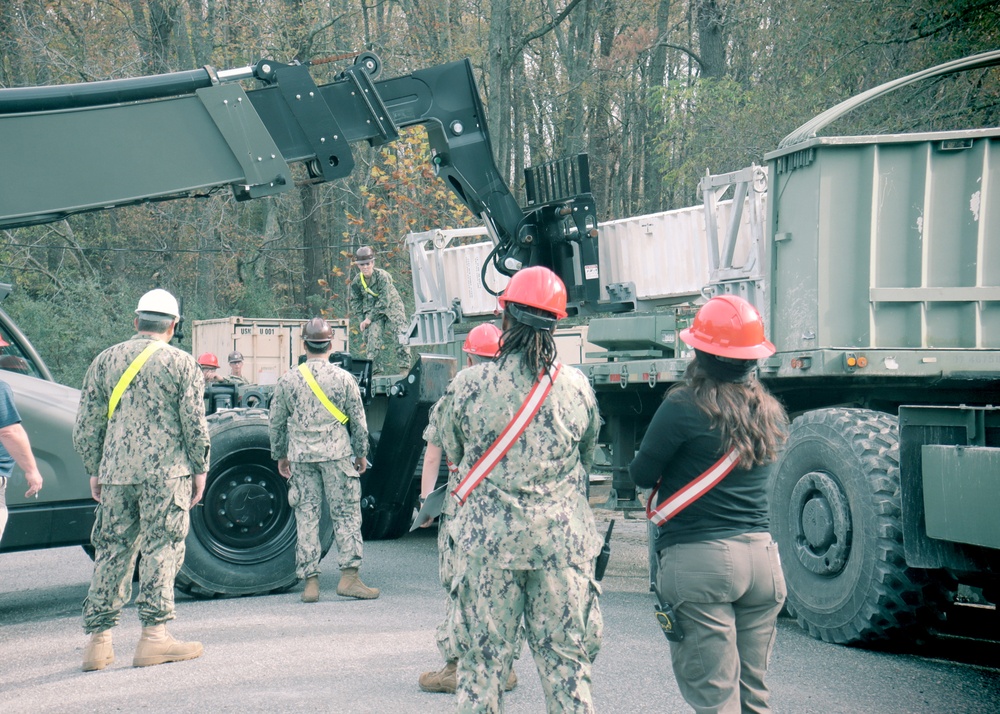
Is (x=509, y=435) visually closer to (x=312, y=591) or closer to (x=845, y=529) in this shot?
(x=845, y=529)

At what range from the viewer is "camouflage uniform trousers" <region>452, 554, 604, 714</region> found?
12.6 ft

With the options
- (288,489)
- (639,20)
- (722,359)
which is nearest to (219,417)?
(288,489)

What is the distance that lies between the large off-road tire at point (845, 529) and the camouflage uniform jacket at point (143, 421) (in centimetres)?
351

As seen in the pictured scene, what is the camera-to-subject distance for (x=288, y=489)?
27.7 ft

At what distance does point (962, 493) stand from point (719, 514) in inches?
76.2

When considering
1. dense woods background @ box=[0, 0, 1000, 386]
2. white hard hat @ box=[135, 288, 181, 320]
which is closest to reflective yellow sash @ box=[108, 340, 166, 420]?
white hard hat @ box=[135, 288, 181, 320]

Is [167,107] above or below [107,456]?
above

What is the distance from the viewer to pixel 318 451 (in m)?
8.02

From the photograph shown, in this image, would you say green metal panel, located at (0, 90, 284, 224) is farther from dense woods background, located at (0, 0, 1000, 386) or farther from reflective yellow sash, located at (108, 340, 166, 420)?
dense woods background, located at (0, 0, 1000, 386)

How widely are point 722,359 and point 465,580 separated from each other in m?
1.20

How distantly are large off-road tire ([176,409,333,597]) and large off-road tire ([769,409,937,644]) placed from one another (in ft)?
11.9

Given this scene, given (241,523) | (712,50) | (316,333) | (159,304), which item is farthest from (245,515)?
(712,50)

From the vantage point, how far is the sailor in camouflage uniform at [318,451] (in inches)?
316

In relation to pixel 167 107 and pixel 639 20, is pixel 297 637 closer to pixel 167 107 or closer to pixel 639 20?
pixel 167 107
